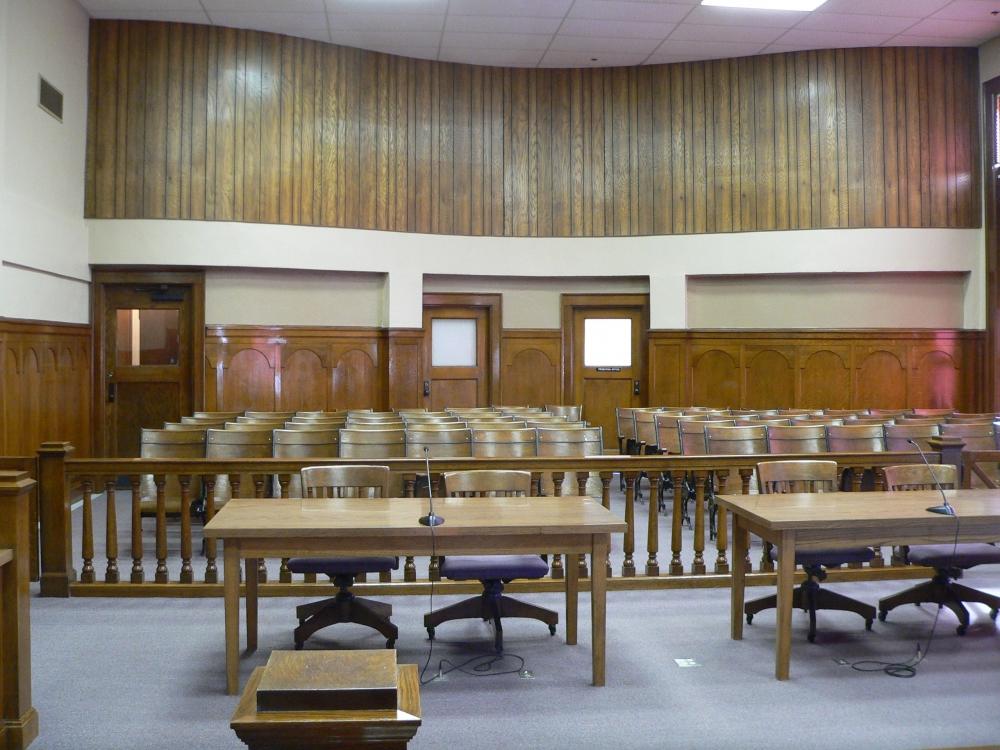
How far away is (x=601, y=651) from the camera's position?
3.51 metres

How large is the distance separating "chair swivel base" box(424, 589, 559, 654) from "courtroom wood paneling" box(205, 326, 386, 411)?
24.1ft

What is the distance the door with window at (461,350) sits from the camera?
11.8 meters

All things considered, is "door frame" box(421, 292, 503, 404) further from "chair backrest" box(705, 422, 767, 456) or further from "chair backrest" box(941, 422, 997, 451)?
"chair backrest" box(941, 422, 997, 451)

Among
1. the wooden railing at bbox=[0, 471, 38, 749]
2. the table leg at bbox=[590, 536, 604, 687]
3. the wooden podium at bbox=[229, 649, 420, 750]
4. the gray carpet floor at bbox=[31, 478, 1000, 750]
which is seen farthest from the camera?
the table leg at bbox=[590, 536, 604, 687]

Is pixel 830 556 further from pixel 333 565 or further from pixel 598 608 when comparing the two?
pixel 333 565

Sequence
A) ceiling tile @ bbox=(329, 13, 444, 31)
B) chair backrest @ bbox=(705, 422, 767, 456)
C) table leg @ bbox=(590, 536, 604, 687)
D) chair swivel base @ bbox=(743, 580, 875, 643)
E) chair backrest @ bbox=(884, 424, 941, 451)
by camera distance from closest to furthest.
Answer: table leg @ bbox=(590, 536, 604, 687) → chair swivel base @ bbox=(743, 580, 875, 643) → chair backrest @ bbox=(705, 422, 767, 456) → chair backrest @ bbox=(884, 424, 941, 451) → ceiling tile @ bbox=(329, 13, 444, 31)

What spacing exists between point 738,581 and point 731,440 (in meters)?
2.15

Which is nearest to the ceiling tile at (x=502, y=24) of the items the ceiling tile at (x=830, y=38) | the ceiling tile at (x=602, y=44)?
the ceiling tile at (x=602, y=44)

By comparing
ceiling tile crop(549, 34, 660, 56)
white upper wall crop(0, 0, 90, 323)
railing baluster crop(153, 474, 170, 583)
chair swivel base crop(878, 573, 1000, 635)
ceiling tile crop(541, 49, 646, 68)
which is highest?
ceiling tile crop(549, 34, 660, 56)

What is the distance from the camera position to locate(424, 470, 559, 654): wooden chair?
380 centimetres

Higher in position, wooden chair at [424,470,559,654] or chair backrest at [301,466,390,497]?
chair backrest at [301,466,390,497]

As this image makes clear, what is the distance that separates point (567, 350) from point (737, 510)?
26.6ft

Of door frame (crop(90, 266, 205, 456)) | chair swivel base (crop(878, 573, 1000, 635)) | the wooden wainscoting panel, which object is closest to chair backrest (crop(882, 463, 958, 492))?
chair swivel base (crop(878, 573, 1000, 635))

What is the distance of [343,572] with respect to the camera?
388 cm
